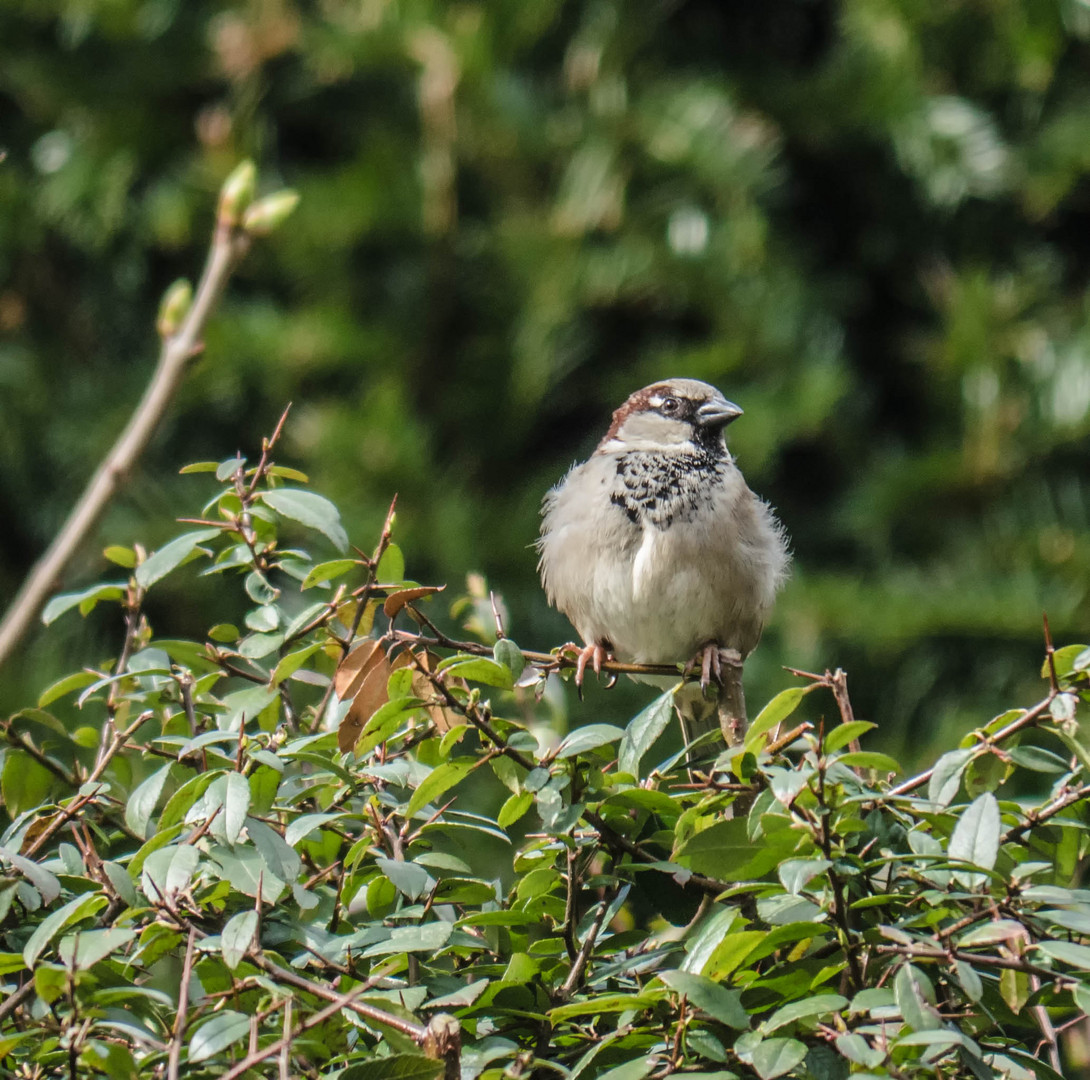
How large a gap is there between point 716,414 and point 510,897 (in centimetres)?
129

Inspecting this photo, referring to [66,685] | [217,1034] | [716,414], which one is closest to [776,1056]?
[217,1034]

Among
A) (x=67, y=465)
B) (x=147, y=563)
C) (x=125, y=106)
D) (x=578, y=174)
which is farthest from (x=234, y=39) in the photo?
(x=147, y=563)

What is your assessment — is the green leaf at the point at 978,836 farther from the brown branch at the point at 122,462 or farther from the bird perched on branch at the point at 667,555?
the bird perched on branch at the point at 667,555

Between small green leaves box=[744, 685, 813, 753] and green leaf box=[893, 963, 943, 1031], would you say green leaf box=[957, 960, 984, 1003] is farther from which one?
small green leaves box=[744, 685, 813, 753]

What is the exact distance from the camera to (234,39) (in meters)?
3.64

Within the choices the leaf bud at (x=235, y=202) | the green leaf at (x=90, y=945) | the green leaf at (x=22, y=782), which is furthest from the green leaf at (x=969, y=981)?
the green leaf at (x=22, y=782)

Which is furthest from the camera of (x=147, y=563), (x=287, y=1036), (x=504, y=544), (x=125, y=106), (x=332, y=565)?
(x=125, y=106)

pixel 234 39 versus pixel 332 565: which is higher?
pixel 234 39

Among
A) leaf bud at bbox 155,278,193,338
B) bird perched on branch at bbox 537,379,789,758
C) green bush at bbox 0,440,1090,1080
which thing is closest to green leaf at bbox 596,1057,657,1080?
green bush at bbox 0,440,1090,1080

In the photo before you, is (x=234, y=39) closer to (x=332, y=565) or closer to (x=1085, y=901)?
(x=332, y=565)

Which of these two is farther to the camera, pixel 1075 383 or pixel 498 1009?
pixel 1075 383

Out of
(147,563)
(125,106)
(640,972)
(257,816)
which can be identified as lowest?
(640,972)

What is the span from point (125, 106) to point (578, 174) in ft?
4.03

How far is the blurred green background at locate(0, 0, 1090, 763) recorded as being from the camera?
11.6ft
